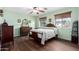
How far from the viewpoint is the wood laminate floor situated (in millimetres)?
1992

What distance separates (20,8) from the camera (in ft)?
6.46

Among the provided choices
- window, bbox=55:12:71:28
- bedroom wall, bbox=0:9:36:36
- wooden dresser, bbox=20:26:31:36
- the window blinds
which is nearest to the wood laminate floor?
wooden dresser, bbox=20:26:31:36

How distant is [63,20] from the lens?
2072mm

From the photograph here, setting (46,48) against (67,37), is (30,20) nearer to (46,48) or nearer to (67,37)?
(46,48)

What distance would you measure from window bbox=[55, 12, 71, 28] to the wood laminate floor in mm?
372

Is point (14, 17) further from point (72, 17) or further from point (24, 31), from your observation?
point (72, 17)

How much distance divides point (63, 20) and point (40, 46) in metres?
0.79

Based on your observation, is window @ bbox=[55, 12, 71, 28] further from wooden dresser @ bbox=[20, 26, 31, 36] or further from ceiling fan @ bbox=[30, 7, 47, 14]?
wooden dresser @ bbox=[20, 26, 31, 36]

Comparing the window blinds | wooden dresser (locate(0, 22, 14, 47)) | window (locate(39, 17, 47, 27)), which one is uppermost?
the window blinds

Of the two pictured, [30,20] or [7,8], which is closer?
[7,8]

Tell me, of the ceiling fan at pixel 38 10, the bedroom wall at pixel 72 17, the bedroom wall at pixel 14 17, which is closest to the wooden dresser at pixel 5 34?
the bedroom wall at pixel 14 17

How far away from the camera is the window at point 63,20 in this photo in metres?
1.99
